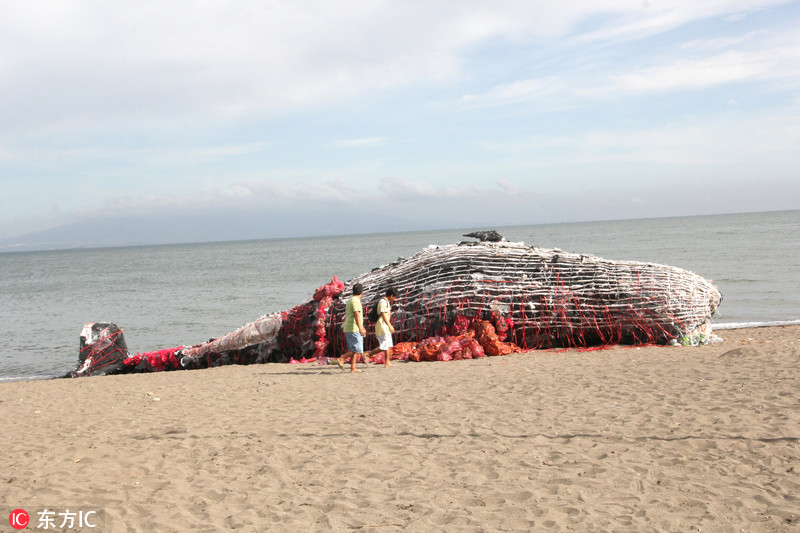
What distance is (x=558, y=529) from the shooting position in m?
4.16

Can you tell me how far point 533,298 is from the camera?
11305 millimetres

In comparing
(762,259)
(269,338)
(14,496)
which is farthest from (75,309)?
(762,259)

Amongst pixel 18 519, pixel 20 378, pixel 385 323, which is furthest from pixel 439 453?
pixel 20 378

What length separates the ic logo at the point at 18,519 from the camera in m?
4.46

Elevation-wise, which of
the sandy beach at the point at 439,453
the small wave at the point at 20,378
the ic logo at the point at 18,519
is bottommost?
the small wave at the point at 20,378

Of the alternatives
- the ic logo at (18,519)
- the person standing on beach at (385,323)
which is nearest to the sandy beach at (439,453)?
the ic logo at (18,519)

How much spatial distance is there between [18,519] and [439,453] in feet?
11.4

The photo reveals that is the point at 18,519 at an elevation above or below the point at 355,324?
below

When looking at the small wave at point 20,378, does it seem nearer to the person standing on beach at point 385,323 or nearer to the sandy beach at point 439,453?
the sandy beach at point 439,453

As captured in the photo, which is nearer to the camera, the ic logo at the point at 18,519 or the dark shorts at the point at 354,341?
the ic logo at the point at 18,519

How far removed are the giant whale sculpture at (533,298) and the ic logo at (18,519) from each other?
731 cm

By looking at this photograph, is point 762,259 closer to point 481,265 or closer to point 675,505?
point 481,265

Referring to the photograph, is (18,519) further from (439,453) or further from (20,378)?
(20,378)

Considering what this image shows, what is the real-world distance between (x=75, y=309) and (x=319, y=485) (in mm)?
27213
